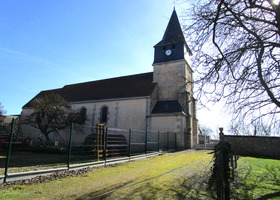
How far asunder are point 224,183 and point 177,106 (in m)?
17.7

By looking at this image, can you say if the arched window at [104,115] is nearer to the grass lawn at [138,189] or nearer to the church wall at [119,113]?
the church wall at [119,113]

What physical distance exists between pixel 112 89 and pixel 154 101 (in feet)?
21.8

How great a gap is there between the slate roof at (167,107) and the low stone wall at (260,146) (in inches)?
230

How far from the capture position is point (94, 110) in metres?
25.1

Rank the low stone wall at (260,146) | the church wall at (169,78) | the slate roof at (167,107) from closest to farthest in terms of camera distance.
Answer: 1. the low stone wall at (260,146)
2. the slate roof at (167,107)
3. the church wall at (169,78)

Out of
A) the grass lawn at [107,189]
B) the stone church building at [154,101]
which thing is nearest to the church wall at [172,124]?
the stone church building at [154,101]

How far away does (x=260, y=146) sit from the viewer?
15820 millimetres

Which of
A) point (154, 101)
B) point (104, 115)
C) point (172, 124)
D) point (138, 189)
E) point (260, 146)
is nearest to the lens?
point (138, 189)

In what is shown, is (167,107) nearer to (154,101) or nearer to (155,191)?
(154,101)

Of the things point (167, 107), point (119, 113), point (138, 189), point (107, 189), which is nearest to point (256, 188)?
point (138, 189)

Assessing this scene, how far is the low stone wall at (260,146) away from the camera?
50.1 ft

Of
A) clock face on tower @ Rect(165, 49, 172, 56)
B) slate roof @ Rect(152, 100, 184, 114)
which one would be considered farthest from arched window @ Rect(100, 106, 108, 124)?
clock face on tower @ Rect(165, 49, 172, 56)

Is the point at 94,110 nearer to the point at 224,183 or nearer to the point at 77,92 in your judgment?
the point at 77,92

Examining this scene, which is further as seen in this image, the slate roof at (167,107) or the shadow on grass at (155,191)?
the slate roof at (167,107)
